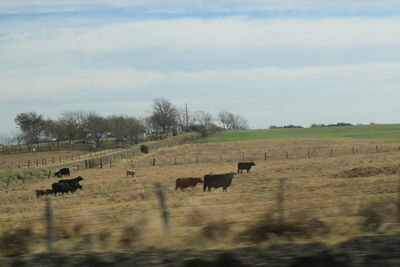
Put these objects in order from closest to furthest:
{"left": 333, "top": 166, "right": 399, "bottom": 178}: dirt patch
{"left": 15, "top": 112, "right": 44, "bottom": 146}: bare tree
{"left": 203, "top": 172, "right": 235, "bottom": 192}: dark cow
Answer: {"left": 203, "top": 172, "right": 235, "bottom": 192}: dark cow, {"left": 333, "top": 166, "right": 399, "bottom": 178}: dirt patch, {"left": 15, "top": 112, "right": 44, "bottom": 146}: bare tree

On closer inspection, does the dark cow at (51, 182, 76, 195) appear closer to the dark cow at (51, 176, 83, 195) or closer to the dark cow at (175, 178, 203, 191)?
the dark cow at (51, 176, 83, 195)

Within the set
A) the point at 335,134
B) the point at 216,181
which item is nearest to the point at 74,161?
the point at 216,181

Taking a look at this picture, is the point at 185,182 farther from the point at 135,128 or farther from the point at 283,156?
the point at 135,128

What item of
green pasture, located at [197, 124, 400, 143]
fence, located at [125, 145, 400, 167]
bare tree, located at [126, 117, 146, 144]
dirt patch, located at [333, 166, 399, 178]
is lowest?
fence, located at [125, 145, 400, 167]

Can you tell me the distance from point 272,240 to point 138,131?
134 meters

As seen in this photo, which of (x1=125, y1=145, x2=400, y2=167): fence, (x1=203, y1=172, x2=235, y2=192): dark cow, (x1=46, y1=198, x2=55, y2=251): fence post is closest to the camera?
(x1=46, y1=198, x2=55, y2=251): fence post

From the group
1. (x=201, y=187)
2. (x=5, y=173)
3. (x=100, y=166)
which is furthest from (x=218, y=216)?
(x=100, y=166)

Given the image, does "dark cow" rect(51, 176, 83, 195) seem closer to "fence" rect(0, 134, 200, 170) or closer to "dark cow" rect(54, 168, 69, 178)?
"dark cow" rect(54, 168, 69, 178)

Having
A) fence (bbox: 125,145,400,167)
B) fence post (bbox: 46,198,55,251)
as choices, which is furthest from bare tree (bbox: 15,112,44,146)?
fence post (bbox: 46,198,55,251)

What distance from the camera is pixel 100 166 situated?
55.0 meters

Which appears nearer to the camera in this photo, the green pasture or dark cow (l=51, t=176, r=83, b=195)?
dark cow (l=51, t=176, r=83, b=195)

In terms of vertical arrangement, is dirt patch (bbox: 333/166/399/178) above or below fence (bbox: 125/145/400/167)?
above

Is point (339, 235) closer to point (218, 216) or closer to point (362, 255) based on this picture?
point (362, 255)

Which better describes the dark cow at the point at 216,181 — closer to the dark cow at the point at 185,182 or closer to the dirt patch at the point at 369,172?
the dark cow at the point at 185,182
